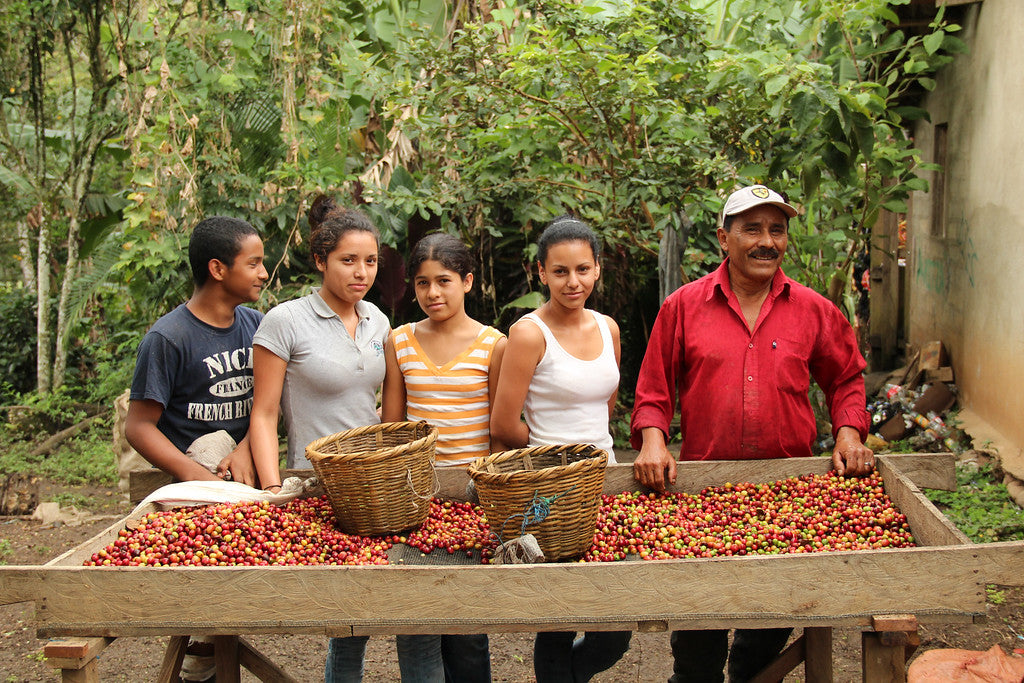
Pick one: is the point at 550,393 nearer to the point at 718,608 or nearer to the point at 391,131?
the point at 718,608

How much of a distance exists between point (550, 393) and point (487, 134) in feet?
9.98

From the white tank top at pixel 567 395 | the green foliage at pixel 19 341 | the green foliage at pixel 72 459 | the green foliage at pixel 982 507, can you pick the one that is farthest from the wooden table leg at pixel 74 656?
the green foliage at pixel 19 341

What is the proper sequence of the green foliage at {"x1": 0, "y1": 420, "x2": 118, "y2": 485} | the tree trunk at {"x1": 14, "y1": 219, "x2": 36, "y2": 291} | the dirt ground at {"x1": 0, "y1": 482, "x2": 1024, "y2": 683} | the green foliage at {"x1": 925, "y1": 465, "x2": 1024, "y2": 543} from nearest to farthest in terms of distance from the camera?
the dirt ground at {"x1": 0, "y1": 482, "x2": 1024, "y2": 683} < the green foliage at {"x1": 925, "y1": 465, "x2": 1024, "y2": 543} < the green foliage at {"x1": 0, "y1": 420, "x2": 118, "y2": 485} < the tree trunk at {"x1": 14, "y1": 219, "x2": 36, "y2": 291}

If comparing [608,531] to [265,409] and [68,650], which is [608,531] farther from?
[68,650]

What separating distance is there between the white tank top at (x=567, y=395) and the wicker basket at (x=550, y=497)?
0.47 metres

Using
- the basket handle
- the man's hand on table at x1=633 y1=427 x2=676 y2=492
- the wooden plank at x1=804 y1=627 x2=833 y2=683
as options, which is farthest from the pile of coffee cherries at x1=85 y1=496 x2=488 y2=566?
the wooden plank at x1=804 y1=627 x2=833 y2=683

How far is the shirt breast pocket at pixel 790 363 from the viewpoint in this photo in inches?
120

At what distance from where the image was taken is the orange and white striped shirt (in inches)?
121

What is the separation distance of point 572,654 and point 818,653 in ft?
2.61

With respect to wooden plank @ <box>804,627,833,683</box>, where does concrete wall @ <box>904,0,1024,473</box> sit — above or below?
above

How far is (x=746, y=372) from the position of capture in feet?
9.99

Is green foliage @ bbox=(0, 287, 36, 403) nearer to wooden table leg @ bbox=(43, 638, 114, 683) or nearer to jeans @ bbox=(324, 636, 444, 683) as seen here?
jeans @ bbox=(324, 636, 444, 683)

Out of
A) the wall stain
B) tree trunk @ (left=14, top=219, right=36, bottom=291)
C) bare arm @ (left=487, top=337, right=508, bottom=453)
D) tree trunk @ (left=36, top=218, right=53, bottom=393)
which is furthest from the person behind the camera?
tree trunk @ (left=14, top=219, right=36, bottom=291)

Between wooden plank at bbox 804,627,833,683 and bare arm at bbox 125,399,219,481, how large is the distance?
2011mm
